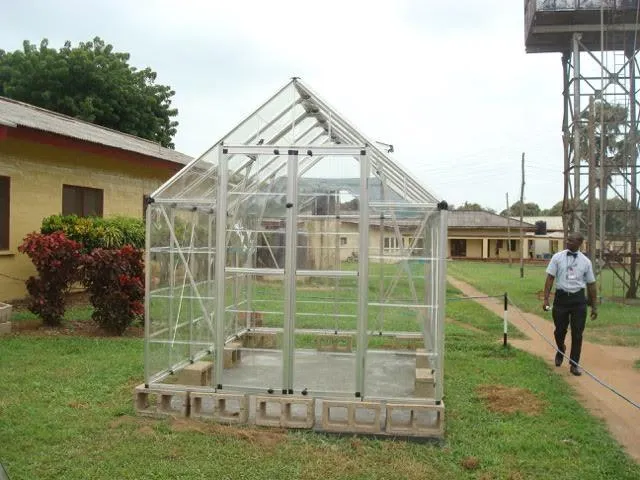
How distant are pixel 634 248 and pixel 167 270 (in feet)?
53.4

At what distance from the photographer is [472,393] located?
7.71 m

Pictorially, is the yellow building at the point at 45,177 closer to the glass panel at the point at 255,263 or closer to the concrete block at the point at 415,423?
the glass panel at the point at 255,263

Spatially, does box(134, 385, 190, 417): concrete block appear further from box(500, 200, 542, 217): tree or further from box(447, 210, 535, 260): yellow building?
box(500, 200, 542, 217): tree

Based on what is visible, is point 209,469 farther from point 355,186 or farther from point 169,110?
point 169,110

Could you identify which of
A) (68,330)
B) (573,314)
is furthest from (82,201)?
(573,314)

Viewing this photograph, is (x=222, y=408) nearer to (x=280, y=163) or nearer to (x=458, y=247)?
(x=280, y=163)

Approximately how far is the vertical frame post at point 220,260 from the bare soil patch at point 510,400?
302 cm

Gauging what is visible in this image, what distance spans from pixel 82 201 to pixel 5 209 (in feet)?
8.66

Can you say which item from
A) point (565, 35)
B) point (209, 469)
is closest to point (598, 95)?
point (565, 35)

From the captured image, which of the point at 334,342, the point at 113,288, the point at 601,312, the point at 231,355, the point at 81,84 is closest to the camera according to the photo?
the point at 231,355

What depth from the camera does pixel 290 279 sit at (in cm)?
645

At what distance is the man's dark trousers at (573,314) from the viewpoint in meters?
8.60

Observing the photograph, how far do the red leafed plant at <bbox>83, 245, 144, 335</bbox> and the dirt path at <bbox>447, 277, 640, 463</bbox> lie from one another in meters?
6.78

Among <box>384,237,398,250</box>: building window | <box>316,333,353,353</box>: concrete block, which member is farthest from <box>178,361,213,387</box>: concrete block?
<box>384,237,398,250</box>: building window
